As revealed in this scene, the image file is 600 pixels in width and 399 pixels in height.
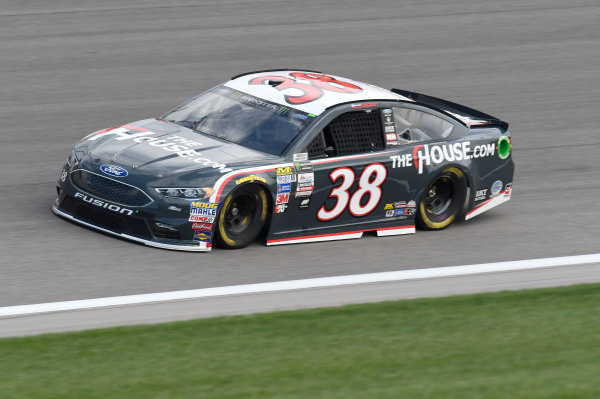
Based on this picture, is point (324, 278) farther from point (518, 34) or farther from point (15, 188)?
point (518, 34)

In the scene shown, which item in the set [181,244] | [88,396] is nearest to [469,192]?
[181,244]

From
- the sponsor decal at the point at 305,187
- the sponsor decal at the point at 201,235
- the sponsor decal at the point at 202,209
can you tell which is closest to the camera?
the sponsor decal at the point at 202,209

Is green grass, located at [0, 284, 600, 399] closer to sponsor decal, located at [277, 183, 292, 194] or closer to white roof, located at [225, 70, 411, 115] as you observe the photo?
sponsor decal, located at [277, 183, 292, 194]

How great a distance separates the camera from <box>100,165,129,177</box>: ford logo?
8.62 m

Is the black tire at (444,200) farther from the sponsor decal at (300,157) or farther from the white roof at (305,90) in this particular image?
the sponsor decal at (300,157)

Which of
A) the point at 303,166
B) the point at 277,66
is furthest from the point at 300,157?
the point at 277,66

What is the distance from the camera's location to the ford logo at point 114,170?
28.3ft

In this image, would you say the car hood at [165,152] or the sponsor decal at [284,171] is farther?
the sponsor decal at [284,171]

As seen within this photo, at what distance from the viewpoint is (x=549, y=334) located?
682cm

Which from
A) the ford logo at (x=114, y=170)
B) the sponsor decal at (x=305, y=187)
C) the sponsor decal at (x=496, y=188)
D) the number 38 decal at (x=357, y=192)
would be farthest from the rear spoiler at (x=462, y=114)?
the ford logo at (x=114, y=170)

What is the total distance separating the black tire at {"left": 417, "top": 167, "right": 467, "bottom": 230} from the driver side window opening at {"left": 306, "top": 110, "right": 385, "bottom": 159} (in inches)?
34.6

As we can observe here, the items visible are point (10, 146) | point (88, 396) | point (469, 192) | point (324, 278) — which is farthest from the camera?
point (10, 146)

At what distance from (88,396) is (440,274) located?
381cm

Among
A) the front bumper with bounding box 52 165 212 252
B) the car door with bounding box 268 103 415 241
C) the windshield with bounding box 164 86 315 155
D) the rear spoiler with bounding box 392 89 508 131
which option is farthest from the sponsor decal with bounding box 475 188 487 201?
the front bumper with bounding box 52 165 212 252
